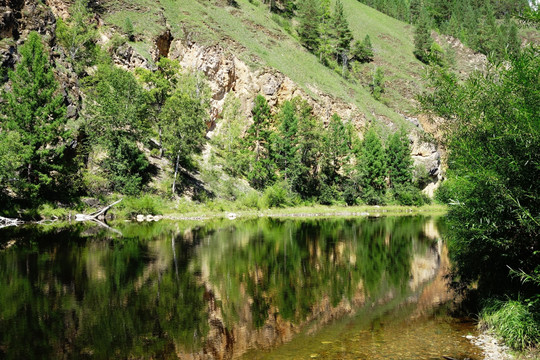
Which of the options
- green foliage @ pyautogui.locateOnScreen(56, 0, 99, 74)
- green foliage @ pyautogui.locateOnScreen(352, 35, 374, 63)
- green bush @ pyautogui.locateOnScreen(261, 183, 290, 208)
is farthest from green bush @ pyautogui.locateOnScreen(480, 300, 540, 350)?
green foliage @ pyautogui.locateOnScreen(352, 35, 374, 63)

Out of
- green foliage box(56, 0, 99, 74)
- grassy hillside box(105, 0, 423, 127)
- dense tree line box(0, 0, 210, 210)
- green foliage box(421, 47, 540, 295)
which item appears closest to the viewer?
green foliage box(421, 47, 540, 295)

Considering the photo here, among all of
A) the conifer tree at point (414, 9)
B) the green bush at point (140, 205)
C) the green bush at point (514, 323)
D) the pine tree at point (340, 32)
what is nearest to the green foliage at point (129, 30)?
the green bush at point (140, 205)

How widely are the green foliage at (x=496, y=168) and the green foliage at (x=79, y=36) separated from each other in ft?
222

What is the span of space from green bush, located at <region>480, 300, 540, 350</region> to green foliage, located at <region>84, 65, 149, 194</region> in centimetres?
4783

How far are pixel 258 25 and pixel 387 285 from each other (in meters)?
98.7

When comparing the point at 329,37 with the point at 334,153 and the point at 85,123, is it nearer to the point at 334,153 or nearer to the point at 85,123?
the point at 334,153

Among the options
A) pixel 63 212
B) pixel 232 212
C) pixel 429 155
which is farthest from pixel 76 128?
pixel 429 155

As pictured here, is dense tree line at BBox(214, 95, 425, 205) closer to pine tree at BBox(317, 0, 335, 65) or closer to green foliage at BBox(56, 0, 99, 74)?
green foliage at BBox(56, 0, 99, 74)

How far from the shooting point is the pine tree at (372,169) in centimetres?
8275

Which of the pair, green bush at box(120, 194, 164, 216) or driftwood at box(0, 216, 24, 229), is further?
green bush at box(120, 194, 164, 216)

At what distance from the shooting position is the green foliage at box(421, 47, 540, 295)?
10.1 m

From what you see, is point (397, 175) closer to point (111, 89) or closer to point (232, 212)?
point (232, 212)

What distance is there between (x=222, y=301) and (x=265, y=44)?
9187 cm

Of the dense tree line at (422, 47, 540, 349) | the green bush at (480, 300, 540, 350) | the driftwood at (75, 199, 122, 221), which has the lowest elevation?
the driftwood at (75, 199, 122, 221)
